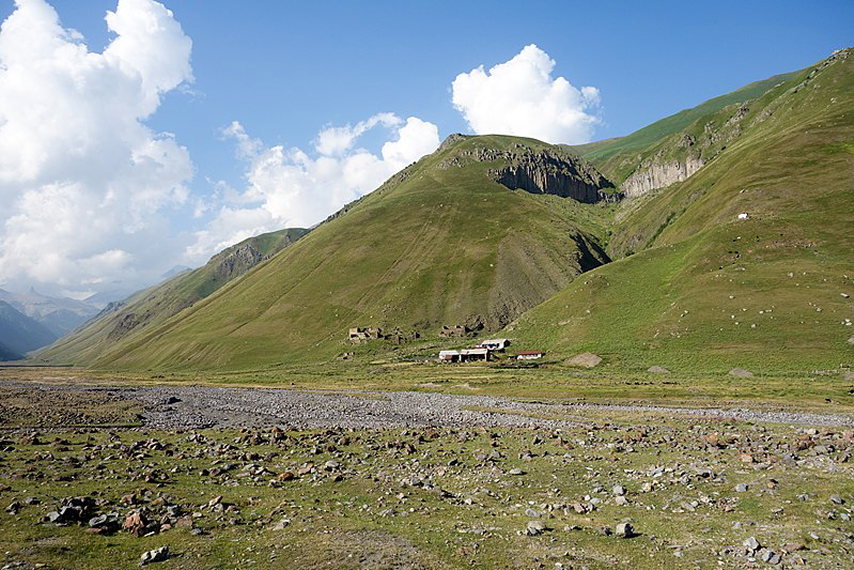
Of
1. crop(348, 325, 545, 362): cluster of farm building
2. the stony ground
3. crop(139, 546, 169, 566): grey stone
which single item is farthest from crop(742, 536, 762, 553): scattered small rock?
crop(348, 325, 545, 362): cluster of farm building

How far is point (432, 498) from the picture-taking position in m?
21.0

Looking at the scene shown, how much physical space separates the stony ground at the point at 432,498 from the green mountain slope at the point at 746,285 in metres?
60.1

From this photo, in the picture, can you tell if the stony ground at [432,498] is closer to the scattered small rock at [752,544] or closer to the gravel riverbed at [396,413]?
the scattered small rock at [752,544]

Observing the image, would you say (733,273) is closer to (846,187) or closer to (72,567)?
(846,187)

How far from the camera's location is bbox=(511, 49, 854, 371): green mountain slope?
90500 millimetres

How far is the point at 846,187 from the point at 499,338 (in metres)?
103

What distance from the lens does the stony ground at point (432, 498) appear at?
14.7m

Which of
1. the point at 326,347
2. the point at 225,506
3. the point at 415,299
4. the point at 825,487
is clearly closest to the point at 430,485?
the point at 225,506

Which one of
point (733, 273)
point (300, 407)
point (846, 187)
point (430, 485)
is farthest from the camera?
point (846, 187)

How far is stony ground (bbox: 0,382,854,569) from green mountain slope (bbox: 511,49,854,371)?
197ft

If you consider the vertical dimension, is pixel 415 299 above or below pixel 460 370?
above

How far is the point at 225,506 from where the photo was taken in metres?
19.3

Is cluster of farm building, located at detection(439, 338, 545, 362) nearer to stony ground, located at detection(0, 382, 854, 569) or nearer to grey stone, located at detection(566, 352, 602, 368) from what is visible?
grey stone, located at detection(566, 352, 602, 368)

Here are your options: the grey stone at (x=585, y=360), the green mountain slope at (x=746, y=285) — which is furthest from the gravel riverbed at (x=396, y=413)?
the green mountain slope at (x=746, y=285)
